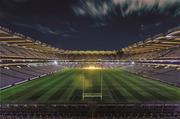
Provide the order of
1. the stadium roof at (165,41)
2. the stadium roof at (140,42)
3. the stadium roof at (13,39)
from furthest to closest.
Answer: the stadium roof at (165,41)
the stadium roof at (140,42)
the stadium roof at (13,39)

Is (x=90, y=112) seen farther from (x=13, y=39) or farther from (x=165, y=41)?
(x=165, y=41)

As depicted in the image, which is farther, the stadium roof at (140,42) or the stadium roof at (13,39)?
the stadium roof at (140,42)

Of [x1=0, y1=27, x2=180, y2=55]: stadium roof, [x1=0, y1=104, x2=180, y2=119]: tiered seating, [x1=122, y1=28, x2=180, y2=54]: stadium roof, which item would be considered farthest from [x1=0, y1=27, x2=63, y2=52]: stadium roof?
[x1=122, y1=28, x2=180, y2=54]: stadium roof

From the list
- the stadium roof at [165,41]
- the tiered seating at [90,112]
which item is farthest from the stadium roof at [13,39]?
the stadium roof at [165,41]

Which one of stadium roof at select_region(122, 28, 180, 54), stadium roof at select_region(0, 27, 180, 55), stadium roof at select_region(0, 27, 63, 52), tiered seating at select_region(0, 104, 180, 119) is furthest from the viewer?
stadium roof at select_region(122, 28, 180, 54)

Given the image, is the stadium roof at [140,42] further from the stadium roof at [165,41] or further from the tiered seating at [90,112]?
the tiered seating at [90,112]

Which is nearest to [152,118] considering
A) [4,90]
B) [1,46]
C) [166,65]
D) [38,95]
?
[38,95]

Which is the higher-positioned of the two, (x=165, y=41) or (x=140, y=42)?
(x=140, y=42)

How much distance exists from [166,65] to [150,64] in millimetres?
14226

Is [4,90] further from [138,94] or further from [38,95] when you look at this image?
[138,94]

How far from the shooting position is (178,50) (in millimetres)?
79750

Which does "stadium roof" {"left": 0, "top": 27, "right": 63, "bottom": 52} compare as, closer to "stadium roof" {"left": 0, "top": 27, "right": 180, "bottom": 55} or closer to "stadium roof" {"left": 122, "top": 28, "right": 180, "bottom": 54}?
"stadium roof" {"left": 0, "top": 27, "right": 180, "bottom": 55}

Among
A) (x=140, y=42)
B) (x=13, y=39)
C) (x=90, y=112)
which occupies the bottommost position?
(x=90, y=112)

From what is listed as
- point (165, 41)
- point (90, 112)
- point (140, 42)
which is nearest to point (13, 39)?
point (140, 42)
